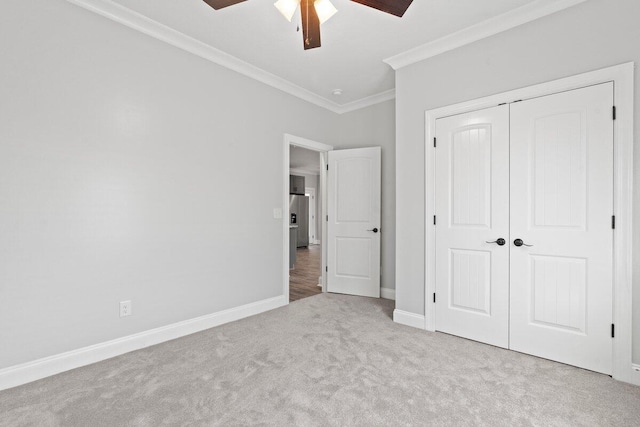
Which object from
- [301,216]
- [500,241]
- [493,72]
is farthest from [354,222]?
[301,216]

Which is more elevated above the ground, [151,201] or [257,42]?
[257,42]

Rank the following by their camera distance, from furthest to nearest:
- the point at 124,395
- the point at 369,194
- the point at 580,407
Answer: the point at 369,194 < the point at 124,395 < the point at 580,407

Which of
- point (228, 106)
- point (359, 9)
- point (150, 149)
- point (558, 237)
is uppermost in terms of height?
point (359, 9)

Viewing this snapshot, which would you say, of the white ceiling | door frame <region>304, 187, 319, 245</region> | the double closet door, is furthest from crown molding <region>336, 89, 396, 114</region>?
door frame <region>304, 187, 319, 245</region>

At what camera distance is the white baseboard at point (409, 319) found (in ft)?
9.78

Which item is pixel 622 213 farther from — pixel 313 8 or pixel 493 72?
pixel 313 8

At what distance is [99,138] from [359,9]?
2.29m

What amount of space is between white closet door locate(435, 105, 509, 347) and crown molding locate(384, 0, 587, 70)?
655 mm

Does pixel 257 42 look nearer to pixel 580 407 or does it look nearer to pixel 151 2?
pixel 151 2

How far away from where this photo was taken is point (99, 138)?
2.34 meters

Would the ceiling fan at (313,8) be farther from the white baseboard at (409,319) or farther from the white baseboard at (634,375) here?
the white baseboard at (634,375)

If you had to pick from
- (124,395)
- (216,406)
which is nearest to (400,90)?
(216,406)

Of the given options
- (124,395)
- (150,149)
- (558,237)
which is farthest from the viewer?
(150,149)

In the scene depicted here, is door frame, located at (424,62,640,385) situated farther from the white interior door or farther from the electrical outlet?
the electrical outlet
